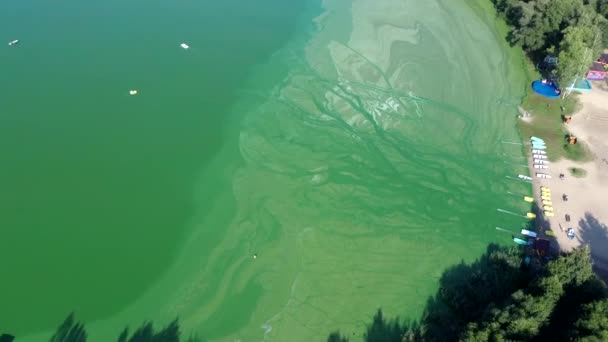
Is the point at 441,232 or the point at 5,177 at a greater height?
the point at 441,232

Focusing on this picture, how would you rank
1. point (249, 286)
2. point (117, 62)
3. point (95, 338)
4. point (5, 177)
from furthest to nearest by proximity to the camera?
point (117, 62)
point (5, 177)
point (249, 286)
point (95, 338)

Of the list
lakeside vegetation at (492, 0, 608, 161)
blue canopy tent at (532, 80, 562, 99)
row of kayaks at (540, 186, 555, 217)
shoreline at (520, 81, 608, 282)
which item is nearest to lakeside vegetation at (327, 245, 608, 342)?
shoreline at (520, 81, 608, 282)

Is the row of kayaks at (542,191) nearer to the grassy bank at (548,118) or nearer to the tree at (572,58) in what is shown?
the grassy bank at (548,118)

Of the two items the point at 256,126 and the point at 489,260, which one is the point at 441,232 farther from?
the point at 256,126

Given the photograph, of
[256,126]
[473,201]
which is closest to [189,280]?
[256,126]

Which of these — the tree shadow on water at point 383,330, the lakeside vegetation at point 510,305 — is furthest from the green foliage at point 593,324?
the tree shadow on water at point 383,330

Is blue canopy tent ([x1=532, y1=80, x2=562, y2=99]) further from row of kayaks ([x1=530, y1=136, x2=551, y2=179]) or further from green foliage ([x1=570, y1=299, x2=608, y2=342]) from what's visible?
green foliage ([x1=570, y1=299, x2=608, y2=342])

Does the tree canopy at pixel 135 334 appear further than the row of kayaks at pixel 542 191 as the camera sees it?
No
